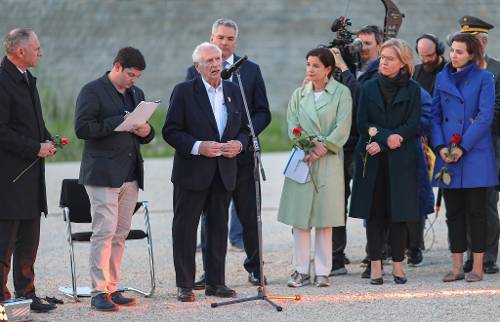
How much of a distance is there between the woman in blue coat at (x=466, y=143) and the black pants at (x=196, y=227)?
1818 mm

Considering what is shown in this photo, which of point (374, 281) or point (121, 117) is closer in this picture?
point (121, 117)

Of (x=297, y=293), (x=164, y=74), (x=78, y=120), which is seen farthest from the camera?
(x=164, y=74)

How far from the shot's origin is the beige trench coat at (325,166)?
911 centimetres

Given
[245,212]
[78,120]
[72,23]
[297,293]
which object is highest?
[72,23]

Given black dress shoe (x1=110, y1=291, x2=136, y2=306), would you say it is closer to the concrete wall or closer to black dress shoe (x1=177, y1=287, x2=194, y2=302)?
black dress shoe (x1=177, y1=287, x2=194, y2=302)

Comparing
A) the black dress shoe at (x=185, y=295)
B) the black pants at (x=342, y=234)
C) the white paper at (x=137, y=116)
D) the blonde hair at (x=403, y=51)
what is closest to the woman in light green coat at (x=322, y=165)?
the blonde hair at (x=403, y=51)

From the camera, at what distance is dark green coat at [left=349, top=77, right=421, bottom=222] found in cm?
906

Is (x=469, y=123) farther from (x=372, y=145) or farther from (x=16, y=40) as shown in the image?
(x=16, y=40)

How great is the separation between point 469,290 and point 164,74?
18.8 m

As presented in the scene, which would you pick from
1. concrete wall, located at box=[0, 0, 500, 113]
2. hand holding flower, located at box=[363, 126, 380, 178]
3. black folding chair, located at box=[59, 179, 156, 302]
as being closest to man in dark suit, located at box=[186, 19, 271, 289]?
black folding chair, located at box=[59, 179, 156, 302]

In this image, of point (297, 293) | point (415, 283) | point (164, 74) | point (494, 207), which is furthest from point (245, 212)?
point (164, 74)

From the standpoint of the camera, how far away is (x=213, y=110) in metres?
8.68

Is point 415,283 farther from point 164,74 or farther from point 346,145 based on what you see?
point 164,74

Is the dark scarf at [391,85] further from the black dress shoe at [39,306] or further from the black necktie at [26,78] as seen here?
the black dress shoe at [39,306]
